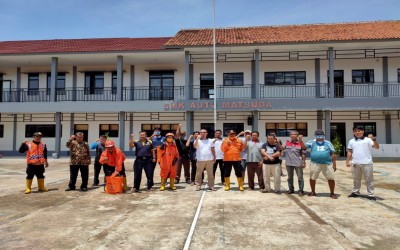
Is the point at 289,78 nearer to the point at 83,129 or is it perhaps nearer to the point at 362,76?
the point at 362,76

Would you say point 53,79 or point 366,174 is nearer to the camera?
point 366,174

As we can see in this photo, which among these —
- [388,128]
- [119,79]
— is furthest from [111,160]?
[388,128]

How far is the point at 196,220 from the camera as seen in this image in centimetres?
519

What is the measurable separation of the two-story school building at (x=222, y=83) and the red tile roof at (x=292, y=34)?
0.20 feet

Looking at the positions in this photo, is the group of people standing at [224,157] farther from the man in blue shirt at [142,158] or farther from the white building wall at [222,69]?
the white building wall at [222,69]

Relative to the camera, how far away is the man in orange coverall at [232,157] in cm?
789

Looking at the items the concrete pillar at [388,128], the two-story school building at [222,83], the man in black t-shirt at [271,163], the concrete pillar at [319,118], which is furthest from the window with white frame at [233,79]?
the man in black t-shirt at [271,163]

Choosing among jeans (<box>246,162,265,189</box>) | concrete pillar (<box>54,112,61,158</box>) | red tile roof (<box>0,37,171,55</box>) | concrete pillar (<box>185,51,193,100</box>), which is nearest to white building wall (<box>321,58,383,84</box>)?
concrete pillar (<box>185,51,193,100</box>)

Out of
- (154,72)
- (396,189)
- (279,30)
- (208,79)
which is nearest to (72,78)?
(154,72)

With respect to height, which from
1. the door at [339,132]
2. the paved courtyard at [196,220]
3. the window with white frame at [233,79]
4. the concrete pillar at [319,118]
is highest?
the window with white frame at [233,79]

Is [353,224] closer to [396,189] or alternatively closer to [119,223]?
[119,223]

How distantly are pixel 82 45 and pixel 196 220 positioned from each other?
63.9 ft

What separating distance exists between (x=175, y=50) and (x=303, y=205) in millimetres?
13645

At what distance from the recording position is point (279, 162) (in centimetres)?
762
